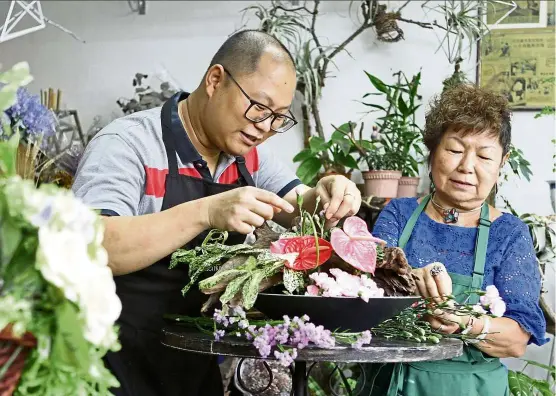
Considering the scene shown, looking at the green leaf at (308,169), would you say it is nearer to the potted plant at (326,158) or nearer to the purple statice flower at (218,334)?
the potted plant at (326,158)

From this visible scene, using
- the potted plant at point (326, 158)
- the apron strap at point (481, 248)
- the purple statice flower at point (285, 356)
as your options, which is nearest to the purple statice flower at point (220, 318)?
the purple statice flower at point (285, 356)

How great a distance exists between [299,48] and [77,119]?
1.38 m

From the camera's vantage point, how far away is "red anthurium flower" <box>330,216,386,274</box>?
58.1 inches

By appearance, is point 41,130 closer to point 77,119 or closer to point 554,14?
point 77,119

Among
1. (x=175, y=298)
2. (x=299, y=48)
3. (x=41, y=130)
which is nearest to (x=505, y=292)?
(x=175, y=298)

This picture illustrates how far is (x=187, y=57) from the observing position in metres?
4.14

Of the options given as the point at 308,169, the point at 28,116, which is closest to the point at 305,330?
the point at 28,116

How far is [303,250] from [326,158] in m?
2.10

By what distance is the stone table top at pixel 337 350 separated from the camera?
1.33m

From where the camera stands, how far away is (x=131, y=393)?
68.0 inches

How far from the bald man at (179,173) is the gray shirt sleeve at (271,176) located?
15 cm

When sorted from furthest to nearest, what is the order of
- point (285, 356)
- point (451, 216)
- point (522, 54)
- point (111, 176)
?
point (522, 54) < point (451, 216) < point (111, 176) < point (285, 356)

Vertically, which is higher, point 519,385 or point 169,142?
point 169,142

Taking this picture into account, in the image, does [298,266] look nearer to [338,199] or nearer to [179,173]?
[338,199]
